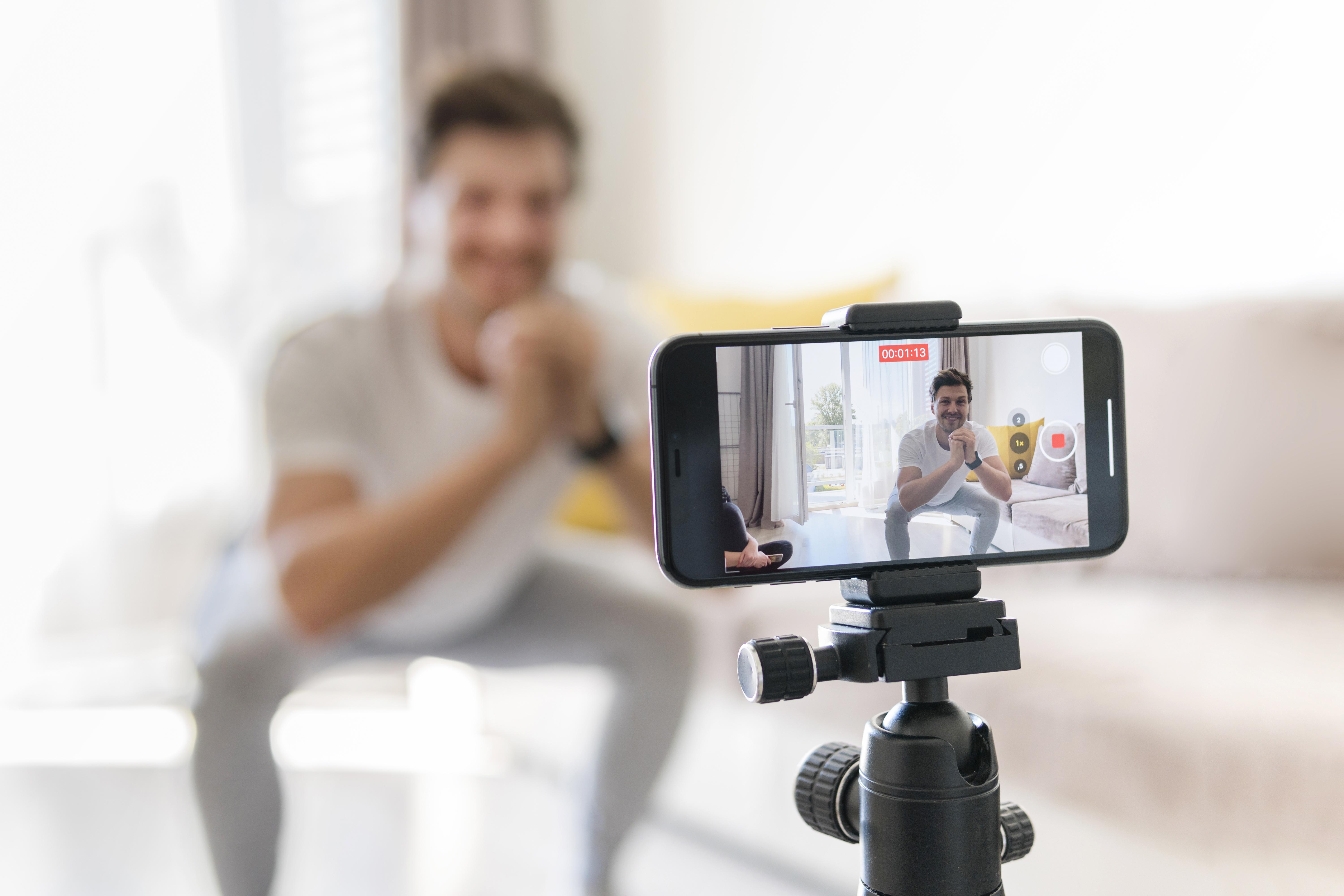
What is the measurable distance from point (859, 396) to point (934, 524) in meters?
0.07

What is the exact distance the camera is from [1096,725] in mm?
826

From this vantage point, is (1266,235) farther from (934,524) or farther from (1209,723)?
(934,524)

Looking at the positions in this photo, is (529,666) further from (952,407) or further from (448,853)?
(952,407)

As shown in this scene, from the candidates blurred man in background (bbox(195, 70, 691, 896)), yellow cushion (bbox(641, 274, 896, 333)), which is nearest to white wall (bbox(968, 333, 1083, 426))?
blurred man in background (bbox(195, 70, 691, 896))

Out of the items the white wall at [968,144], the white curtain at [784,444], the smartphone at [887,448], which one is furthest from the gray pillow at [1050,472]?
the white wall at [968,144]

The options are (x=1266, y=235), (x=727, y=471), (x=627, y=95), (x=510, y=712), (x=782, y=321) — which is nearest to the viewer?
(x=727, y=471)

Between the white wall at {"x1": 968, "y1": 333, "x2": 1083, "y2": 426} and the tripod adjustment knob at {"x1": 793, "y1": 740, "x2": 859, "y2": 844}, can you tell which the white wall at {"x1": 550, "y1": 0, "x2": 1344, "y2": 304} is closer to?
the white wall at {"x1": 968, "y1": 333, "x2": 1083, "y2": 426}

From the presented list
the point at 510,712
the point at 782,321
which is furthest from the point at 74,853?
the point at 782,321

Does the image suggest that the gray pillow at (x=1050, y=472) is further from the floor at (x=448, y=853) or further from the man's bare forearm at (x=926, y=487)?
the floor at (x=448, y=853)

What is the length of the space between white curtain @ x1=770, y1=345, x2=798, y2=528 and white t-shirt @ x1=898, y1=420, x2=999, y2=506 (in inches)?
2.0

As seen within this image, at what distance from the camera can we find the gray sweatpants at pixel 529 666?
1155mm

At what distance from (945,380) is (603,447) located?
2.94 feet

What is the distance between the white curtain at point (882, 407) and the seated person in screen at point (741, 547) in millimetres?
45

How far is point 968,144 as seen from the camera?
1.54 metres
